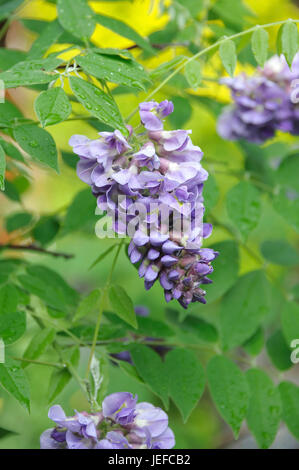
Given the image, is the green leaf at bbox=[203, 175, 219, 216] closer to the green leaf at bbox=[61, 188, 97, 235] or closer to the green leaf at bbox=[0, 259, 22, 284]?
the green leaf at bbox=[61, 188, 97, 235]

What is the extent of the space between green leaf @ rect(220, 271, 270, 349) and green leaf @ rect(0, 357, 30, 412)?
488mm

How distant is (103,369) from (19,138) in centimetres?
43

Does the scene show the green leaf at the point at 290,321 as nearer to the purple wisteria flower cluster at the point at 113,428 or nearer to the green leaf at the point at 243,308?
the green leaf at the point at 243,308

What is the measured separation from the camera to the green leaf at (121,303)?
934 mm

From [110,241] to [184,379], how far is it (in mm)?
1053

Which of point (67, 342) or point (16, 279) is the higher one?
point (16, 279)

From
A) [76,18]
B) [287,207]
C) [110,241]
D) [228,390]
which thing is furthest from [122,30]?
[110,241]

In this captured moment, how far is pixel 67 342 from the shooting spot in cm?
125

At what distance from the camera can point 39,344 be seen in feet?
3.33

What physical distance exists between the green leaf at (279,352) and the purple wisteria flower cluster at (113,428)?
0.49 metres

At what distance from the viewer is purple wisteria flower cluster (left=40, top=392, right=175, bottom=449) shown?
81 centimetres

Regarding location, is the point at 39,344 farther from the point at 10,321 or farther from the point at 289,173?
the point at 289,173
